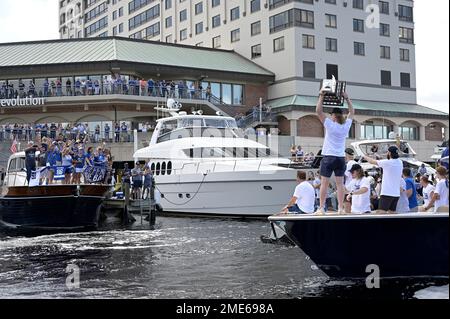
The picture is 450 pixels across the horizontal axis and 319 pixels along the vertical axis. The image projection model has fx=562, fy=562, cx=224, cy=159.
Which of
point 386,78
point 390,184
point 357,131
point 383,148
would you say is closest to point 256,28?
point 386,78

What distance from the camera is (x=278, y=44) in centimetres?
4456

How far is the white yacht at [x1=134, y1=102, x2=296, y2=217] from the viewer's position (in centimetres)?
2061

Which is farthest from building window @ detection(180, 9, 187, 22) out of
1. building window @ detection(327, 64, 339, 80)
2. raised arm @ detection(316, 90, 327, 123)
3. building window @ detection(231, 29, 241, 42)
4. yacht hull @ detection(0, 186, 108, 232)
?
raised arm @ detection(316, 90, 327, 123)

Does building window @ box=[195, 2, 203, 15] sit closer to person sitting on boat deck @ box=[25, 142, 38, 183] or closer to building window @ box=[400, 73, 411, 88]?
building window @ box=[400, 73, 411, 88]

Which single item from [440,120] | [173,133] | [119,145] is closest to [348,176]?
[173,133]

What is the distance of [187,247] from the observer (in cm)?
1407

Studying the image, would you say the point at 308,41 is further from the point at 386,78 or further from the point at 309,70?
the point at 386,78

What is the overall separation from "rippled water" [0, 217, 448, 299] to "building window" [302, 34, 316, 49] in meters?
28.6

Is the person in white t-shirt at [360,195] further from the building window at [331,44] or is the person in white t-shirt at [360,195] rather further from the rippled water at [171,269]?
the building window at [331,44]

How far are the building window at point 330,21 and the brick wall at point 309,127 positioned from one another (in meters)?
7.28

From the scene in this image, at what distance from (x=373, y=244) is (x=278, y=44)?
124ft

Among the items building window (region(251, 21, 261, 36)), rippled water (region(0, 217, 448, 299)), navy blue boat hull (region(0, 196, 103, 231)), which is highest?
building window (region(251, 21, 261, 36))

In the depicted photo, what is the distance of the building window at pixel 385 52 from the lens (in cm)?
4456
